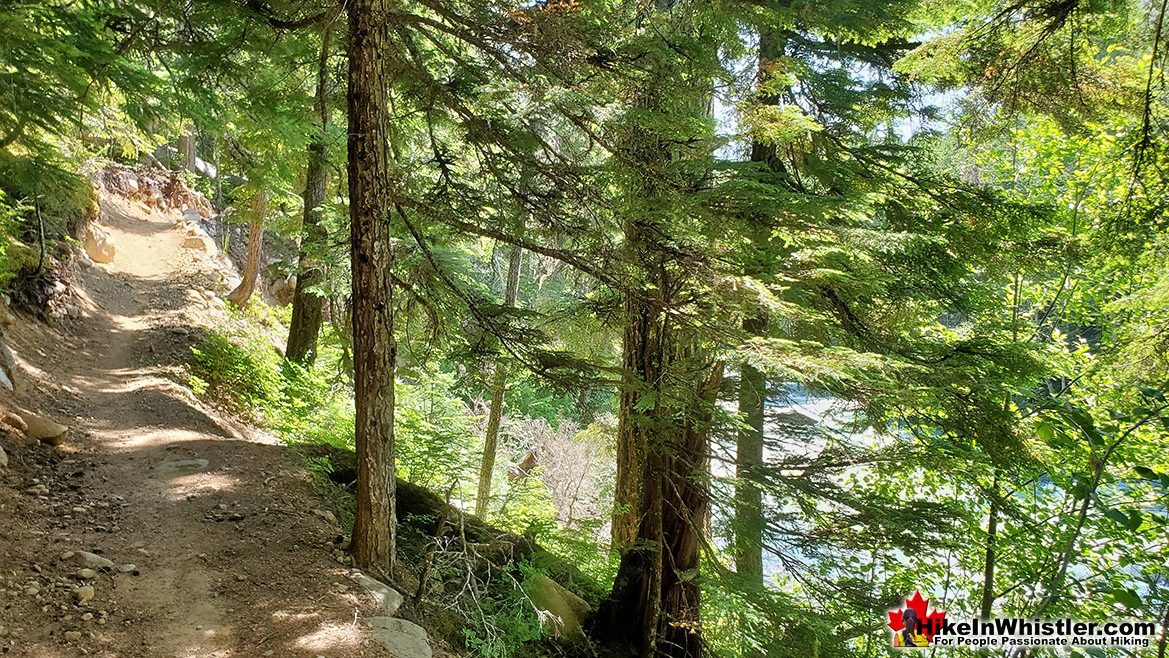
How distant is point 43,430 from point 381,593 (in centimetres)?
454

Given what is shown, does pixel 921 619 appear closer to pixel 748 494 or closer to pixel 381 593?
pixel 748 494

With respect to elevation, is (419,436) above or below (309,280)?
below

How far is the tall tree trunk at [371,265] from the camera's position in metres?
4.89

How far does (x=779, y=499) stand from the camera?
654 cm

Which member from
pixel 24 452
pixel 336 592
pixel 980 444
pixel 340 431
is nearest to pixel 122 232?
pixel 340 431

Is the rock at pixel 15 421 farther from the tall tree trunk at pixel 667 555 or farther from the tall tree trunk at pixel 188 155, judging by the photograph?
the tall tree trunk at pixel 188 155

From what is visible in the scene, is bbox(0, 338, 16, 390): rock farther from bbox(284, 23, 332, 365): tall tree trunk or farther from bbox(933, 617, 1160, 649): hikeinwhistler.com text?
bbox(933, 617, 1160, 649): hikeinwhistler.com text

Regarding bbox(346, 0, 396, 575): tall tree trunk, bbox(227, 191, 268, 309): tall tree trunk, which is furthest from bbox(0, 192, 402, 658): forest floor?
bbox(227, 191, 268, 309): tall tree trunk

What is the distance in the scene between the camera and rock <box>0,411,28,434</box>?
22.3ft

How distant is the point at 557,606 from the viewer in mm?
7527

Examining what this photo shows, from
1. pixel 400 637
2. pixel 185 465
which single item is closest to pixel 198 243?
pixel 185 465

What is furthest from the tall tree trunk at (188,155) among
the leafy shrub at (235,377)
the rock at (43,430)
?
the rock at (43,430)

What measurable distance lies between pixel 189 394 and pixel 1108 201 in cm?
1352

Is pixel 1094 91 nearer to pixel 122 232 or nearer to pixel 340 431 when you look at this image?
pixel 340 431
